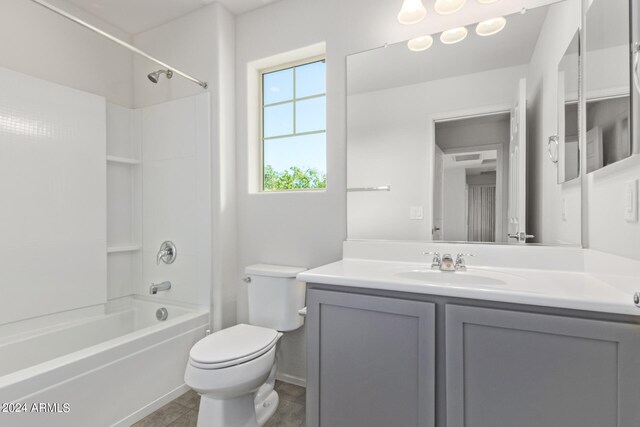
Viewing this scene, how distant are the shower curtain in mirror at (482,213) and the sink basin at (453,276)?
0.22m

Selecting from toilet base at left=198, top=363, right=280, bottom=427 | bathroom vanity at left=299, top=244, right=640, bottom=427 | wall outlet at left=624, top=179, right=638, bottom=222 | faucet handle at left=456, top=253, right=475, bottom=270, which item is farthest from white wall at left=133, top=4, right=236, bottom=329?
wall outlet at left=624, top=179, right=638, bottom=222

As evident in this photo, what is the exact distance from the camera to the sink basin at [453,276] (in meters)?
1.31

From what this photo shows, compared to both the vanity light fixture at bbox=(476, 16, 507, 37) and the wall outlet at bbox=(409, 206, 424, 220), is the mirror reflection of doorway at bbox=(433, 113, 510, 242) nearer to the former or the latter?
the wall outlet at bbox=(409, 206, 424, 220)

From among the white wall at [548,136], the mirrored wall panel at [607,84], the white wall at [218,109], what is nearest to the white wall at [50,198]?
the white wall at [218,109]

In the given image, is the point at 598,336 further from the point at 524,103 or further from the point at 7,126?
the point at 7,126

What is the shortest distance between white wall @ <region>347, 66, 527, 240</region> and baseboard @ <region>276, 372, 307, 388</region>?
103cm

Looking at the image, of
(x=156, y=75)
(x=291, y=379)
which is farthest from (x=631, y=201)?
(x=156, y=75)

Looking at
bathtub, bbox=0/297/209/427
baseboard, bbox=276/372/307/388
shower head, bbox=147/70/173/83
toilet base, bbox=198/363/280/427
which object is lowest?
baseboard, bbox=276/372/307/388

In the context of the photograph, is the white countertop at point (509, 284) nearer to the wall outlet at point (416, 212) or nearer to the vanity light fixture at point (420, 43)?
the wall outlet at point (416, 212)

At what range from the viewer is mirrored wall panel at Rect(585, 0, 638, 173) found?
0.96 meters

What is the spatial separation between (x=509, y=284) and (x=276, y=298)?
4.09 feet

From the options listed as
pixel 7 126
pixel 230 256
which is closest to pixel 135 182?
pixel 7 126

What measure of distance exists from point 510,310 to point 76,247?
8.27 ft

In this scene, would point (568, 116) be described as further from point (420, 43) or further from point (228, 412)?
point (228, 412)
